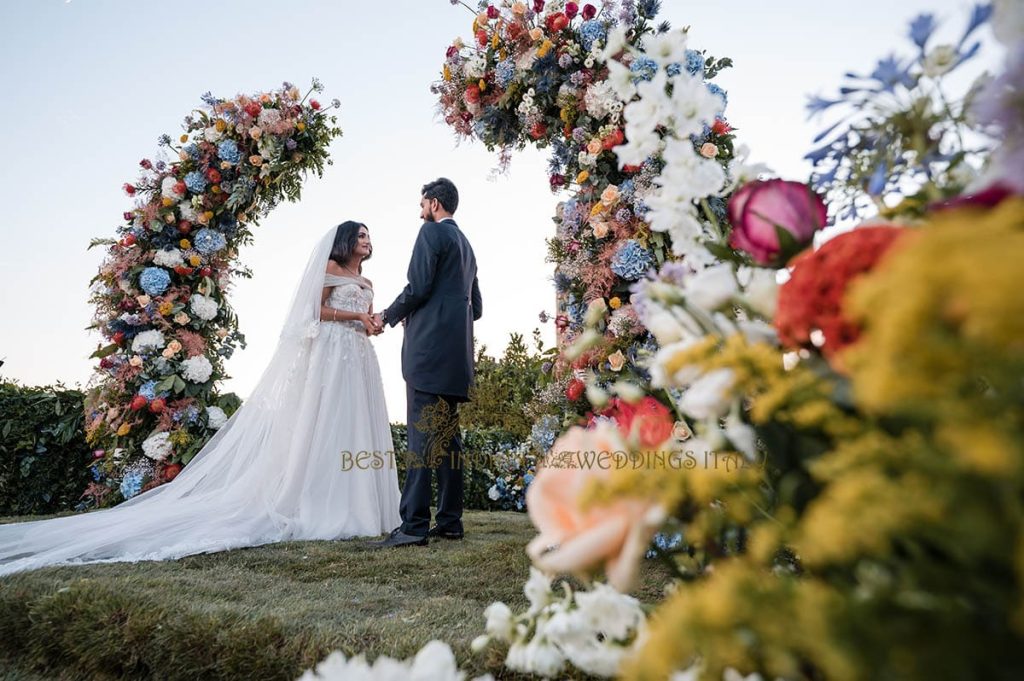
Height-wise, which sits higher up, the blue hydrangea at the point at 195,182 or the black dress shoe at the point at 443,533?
the blue hydrangea at the point at 195,182

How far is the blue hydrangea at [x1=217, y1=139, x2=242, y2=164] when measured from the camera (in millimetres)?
5656

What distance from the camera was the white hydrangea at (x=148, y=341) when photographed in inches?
218

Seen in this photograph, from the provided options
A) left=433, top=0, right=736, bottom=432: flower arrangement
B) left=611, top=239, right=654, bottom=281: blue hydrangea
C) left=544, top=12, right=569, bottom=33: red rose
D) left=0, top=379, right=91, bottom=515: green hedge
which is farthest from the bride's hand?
left=0, top=379, right=91, bottom=515: green hedge

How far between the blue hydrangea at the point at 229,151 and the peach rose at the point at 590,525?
5.96 meters

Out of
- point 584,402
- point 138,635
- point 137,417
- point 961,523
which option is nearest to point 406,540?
point 584,402

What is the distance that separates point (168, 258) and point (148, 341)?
75cm

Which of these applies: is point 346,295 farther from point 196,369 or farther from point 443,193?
point 196,369

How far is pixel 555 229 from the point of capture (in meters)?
3.70

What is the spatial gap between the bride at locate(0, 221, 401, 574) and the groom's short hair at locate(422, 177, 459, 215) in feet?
2.56

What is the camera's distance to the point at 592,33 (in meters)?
3.58

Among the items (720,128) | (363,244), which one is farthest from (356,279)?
(720,128)

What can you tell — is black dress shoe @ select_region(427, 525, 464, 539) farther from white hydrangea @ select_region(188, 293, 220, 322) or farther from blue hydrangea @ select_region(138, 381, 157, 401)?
white hydrangea @ select_region(188, 293, 220, 322)

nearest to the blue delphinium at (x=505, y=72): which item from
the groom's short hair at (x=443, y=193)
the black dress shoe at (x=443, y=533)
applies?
the groom's short hair at (x=443, y=193)

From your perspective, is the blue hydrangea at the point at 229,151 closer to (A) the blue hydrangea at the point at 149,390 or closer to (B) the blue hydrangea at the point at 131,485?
(A) the blue hydrangea at the point at 149,390
